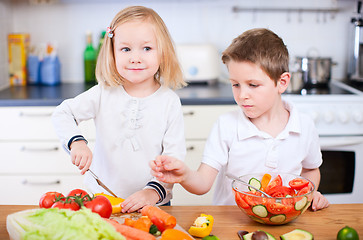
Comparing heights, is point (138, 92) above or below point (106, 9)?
below

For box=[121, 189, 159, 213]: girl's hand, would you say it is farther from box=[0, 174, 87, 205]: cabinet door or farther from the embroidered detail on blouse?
box=[0, 174, 87, 205]: cabinet door

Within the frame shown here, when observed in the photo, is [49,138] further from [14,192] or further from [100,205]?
[100,205]

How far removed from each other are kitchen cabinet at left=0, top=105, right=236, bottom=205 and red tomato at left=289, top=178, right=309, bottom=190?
1.29m

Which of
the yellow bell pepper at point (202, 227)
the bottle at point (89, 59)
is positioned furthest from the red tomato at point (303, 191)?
the bottle at point (89, 59)

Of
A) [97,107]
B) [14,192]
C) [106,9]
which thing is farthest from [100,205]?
[106,9]

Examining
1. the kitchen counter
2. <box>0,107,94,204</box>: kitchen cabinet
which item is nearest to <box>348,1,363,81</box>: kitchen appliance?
the kitchen counter

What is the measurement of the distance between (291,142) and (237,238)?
480 millimetres

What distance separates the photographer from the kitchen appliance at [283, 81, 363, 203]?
7.84ft

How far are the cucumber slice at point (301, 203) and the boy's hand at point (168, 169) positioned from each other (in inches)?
11.2

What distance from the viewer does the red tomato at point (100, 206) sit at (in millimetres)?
1022

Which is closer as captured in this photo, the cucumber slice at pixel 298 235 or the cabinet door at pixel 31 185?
the cucumber slice at pixel 298 235

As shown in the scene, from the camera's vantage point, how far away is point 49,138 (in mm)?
2457

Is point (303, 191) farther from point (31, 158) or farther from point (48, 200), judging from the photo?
point (31, 158)

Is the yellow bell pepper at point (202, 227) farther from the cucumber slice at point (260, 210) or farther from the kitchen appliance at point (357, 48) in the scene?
the kitchen appliance at point (357, 48)
